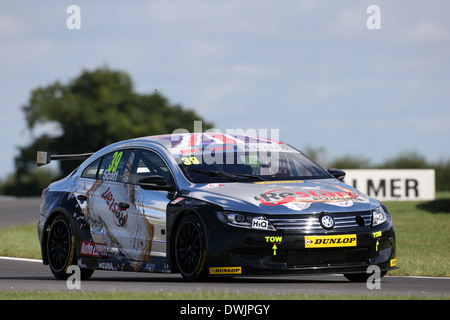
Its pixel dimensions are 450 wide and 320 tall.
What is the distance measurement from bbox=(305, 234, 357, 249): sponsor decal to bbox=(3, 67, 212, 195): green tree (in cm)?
7247

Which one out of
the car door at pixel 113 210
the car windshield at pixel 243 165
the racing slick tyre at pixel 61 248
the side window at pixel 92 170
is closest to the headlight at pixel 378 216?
the car windshield at pixel 243 165

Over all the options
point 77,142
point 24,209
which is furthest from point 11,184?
point 24,209

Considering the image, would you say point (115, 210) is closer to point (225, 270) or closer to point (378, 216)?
point (225, 270)

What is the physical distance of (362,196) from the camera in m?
11.2

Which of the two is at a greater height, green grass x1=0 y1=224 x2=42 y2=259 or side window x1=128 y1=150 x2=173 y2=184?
side window x1=128 y1=150 x2=173 y2=184

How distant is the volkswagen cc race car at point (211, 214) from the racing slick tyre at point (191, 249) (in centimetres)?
1

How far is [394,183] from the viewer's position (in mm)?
38281

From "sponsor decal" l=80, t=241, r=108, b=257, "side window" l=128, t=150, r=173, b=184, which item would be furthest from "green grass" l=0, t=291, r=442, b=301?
"sponsor decal" l=80, t=241, r=108, b=257

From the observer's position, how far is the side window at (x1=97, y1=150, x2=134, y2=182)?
12.4m

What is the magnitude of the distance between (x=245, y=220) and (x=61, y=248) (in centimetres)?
333

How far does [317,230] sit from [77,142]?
77.1 m

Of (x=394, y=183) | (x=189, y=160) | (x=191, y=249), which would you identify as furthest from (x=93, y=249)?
(x=394, y=183)

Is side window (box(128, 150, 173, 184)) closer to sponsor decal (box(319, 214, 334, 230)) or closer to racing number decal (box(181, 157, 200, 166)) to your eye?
racing number decal (box(181, 157, 200, 166))

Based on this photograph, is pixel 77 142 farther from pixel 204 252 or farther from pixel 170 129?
pixel 204 252
